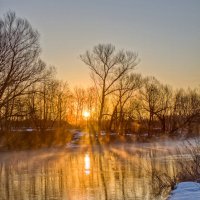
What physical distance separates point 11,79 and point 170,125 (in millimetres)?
34948

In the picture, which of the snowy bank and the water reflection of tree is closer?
the snowy bank

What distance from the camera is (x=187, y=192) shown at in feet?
32.1

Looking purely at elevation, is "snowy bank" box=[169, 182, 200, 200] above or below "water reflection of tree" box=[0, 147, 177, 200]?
above

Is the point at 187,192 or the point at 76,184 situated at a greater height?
the point at 187,192

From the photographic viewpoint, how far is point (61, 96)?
2608 inches

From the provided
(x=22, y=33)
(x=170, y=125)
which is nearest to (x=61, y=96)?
(x=170, y=125)

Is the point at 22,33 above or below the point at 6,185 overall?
above

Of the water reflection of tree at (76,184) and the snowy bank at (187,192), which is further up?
the snowy bank at (187,192)

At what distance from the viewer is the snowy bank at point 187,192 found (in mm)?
8891

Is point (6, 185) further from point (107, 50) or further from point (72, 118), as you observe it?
point (72, 118)

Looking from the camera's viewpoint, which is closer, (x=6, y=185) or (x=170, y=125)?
(x=6, y=185)

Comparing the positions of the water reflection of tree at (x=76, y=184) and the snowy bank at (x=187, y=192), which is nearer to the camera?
the snowy bank at (x=187, y=192)

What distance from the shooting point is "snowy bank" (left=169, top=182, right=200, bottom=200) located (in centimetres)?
889

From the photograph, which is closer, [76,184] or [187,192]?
[187,192]
